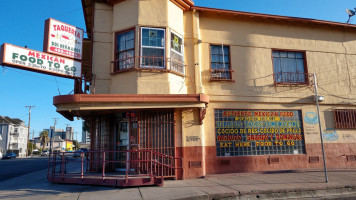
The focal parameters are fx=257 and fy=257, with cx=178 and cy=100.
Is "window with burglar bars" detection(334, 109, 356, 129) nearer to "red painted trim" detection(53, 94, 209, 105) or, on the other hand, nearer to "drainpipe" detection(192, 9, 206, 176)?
"drainpipe" detection(192, 9, 206, 176)

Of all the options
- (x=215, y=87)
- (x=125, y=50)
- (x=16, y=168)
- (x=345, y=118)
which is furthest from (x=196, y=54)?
(x=16, y=168)

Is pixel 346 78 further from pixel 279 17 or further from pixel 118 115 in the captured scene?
pixel 118 115

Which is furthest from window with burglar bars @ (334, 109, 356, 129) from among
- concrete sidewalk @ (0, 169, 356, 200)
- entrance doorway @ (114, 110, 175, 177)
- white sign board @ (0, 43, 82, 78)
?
white sign board @ (0, 43, 82, 78)

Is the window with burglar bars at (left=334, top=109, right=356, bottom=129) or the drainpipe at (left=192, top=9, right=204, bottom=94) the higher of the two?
the drainpipe at (left=192, top=9, right=204, bottom=94)

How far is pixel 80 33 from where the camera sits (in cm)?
1076

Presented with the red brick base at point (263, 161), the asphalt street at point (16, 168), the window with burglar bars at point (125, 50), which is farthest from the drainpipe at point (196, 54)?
the asphalt street at point (16, 168)

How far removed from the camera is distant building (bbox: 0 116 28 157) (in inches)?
2395

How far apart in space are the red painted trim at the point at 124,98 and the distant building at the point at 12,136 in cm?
6178

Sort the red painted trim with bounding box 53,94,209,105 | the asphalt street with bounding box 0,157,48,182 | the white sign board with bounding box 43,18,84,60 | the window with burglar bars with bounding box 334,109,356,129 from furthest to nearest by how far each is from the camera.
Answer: the asphalt street with bounding box 0,157,48,182 < the window with burglar bars with bounding box 334,109,356,129 < the white sign board with bounding box 43,18,84,60 < the red painted trim with bounding box 53,94,209,105

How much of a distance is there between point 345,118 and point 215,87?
22.7 ft

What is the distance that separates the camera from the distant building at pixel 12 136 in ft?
200

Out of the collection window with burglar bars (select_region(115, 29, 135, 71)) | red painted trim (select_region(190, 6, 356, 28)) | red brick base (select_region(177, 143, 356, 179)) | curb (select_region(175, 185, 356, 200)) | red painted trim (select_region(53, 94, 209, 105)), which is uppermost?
red painted trim (select_region(190, 6, 356, 28))

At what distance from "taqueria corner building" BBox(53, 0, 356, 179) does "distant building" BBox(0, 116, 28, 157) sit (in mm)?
61201

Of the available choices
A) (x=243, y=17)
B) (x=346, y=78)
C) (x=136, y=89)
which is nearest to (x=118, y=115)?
(x=136, y=89)
